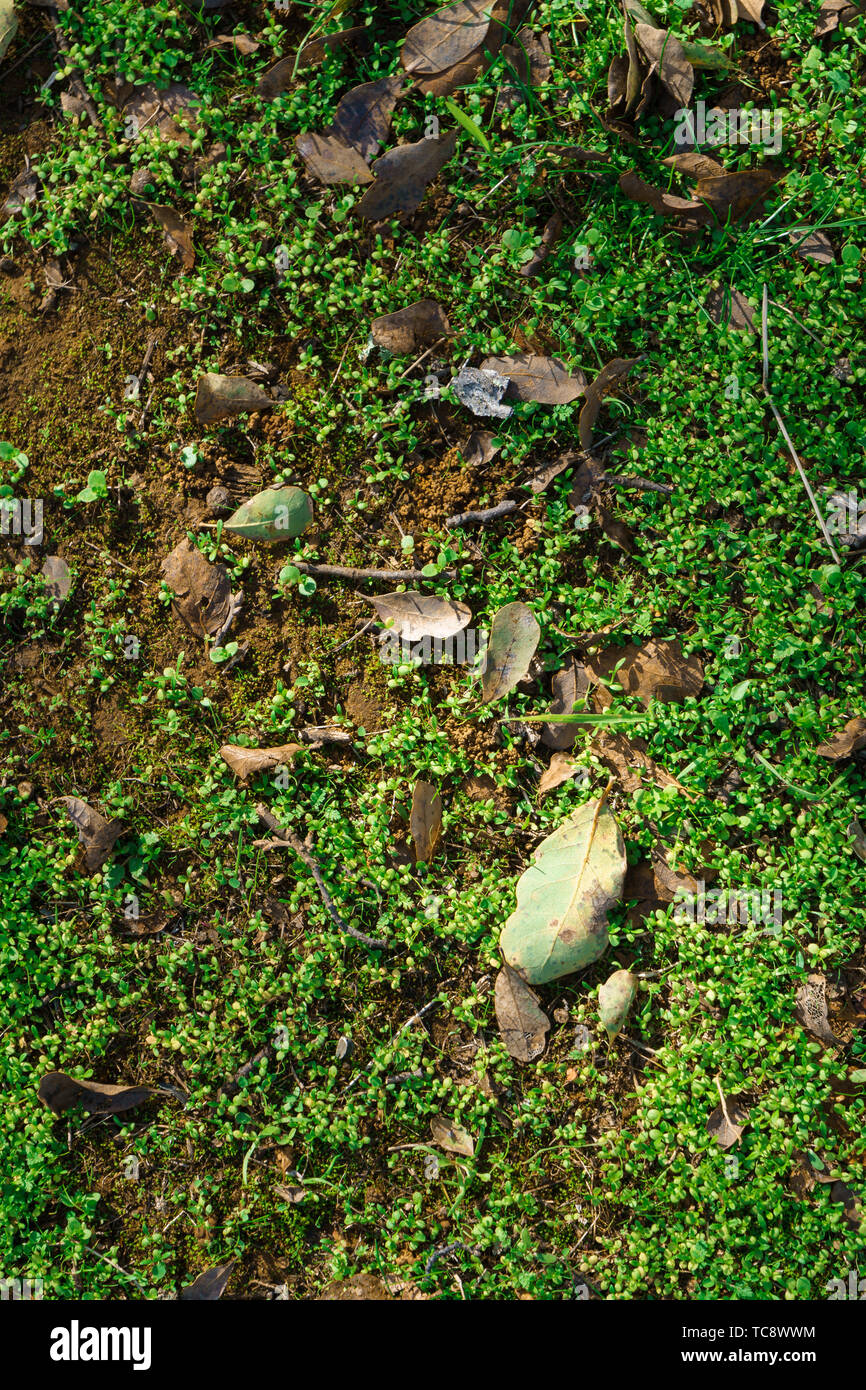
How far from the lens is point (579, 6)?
10.1ft

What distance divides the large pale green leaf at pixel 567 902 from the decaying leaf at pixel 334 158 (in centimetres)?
238

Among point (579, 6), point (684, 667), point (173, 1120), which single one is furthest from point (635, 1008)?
point (579, 6)

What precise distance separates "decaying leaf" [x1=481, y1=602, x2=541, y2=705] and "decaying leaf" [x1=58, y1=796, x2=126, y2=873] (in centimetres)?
143

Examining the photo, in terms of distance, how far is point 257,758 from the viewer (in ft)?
10.1

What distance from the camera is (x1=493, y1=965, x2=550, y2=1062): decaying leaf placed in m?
2.96

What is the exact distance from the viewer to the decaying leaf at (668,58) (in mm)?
2955

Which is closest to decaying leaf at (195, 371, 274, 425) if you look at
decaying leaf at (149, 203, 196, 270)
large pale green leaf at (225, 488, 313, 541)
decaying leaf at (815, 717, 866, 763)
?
large pale green leaf at (225, 488, 313, 541)

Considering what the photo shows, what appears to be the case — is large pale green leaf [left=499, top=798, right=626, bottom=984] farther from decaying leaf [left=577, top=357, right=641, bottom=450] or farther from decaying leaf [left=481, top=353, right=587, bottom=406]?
decaying leaf [left=481, top=353, right=587, bottom=406]

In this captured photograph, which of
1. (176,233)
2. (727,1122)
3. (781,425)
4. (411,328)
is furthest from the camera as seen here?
(176,233)

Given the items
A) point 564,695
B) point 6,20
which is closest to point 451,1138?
point 564,695

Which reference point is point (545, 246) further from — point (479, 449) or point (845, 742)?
point (845, 742)

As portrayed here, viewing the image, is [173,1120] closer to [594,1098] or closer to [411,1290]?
[411,1290]

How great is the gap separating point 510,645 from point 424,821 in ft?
2.19

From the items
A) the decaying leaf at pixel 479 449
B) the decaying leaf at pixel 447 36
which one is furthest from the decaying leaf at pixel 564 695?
the decaying leaf at pixel 447 36
